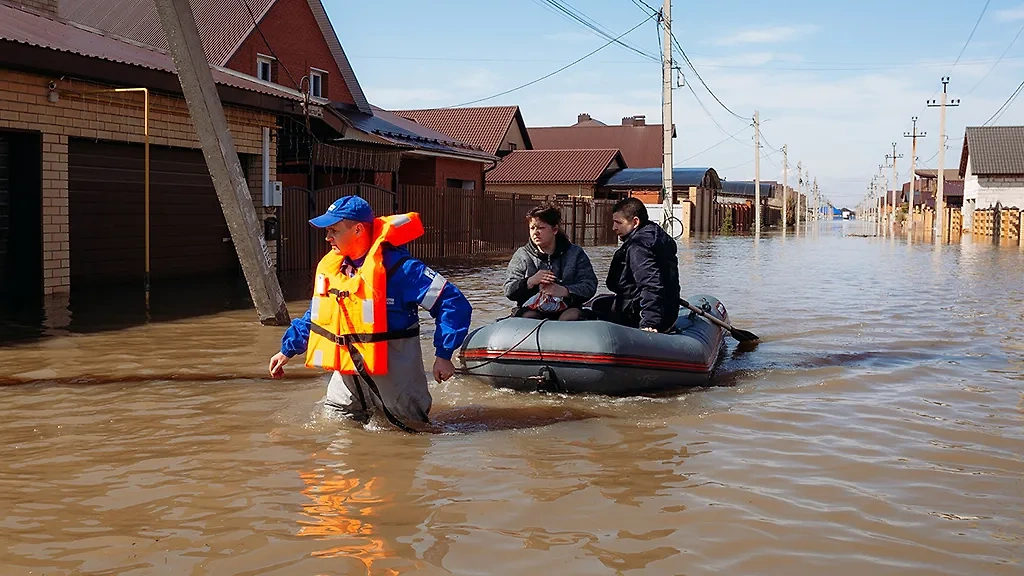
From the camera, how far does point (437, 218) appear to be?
2381 centimetres

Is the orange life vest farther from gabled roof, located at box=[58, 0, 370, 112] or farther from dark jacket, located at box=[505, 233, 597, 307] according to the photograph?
gabled roof, located at box=[58, 0, 370, 112]

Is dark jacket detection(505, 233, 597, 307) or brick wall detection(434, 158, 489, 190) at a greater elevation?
brick wall detection(434, 158, 489, 190)

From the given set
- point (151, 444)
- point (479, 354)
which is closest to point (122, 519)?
point (151, 444)

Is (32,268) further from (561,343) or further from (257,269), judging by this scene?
(561,343)

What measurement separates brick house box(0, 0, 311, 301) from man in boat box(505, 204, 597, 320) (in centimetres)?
664

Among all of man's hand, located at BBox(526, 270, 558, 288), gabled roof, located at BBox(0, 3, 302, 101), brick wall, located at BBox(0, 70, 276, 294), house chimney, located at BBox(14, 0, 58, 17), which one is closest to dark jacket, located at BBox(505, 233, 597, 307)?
man's hand, located at BBox(526, 270, 558, 288)

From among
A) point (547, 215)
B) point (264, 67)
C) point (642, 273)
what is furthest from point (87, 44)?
point (264, 67)

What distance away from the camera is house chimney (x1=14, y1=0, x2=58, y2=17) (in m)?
15.5

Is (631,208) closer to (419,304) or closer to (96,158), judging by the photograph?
(419,304)

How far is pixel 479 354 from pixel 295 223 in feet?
35.7

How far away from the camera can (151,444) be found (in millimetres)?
5832

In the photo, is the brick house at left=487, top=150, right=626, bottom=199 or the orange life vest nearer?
the orange life vest

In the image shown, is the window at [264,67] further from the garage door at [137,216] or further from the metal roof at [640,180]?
the metal roof at [640,180]

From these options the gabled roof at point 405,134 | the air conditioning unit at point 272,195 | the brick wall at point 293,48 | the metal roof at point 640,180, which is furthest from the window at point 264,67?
the metal roof at point 640,180
